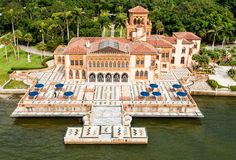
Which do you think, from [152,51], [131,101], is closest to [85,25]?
[152,51]

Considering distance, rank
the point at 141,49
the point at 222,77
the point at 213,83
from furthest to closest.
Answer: the point at 222,77 < the point at 213,83 < the point at 141,49

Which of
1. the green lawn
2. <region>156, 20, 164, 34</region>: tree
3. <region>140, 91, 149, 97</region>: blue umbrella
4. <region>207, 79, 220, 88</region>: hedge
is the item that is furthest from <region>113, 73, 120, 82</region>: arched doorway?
<region>156, 20, 164, 34</region>: tree

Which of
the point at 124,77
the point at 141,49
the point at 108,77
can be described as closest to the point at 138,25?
the point at 141,49

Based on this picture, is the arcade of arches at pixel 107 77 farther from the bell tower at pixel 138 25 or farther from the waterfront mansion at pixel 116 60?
the bell tower at pixel 138 25

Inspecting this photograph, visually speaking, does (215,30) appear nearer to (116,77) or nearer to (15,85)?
(116,77)

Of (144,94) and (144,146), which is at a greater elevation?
(144,94)

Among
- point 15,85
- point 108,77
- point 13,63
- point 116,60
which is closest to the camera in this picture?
point 116,60
